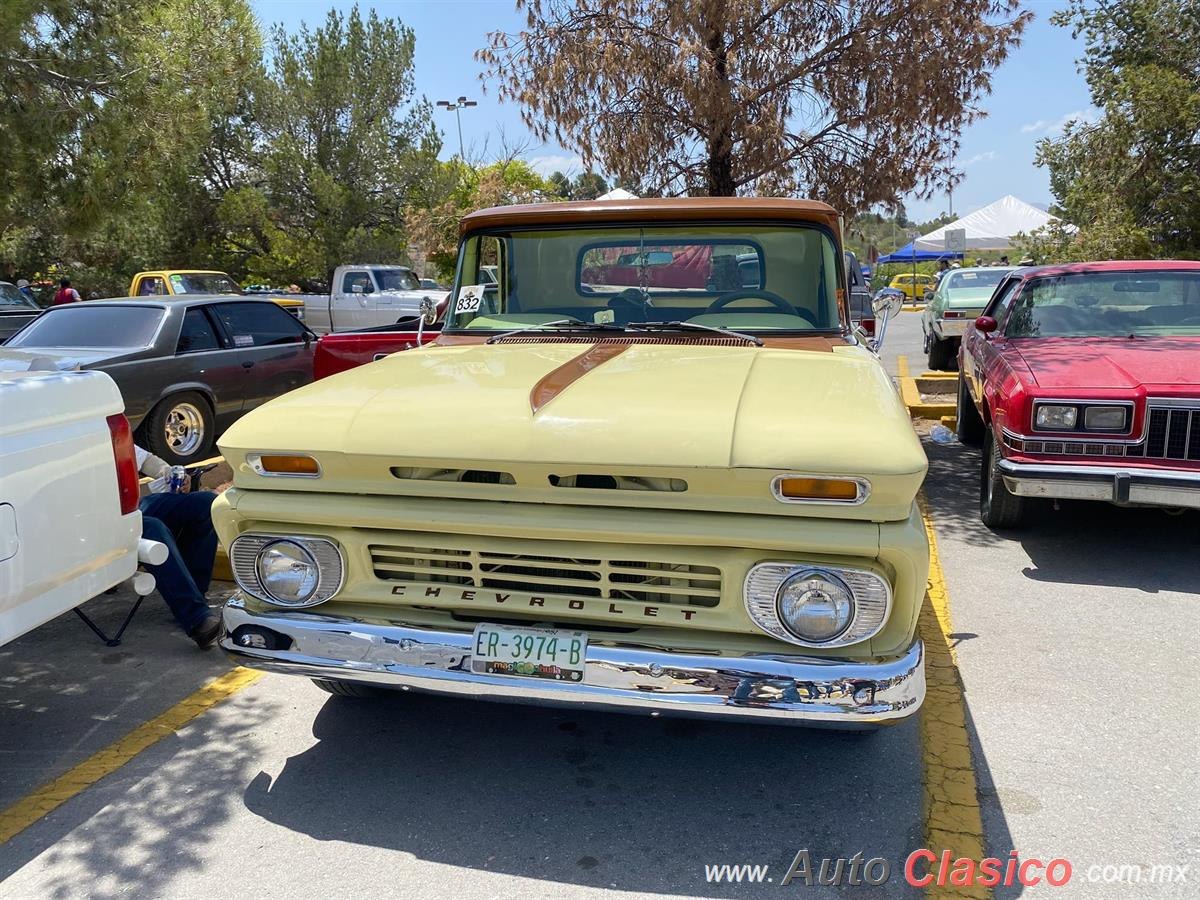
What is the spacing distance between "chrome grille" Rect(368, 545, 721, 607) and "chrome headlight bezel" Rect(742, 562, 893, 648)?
0.39 ft

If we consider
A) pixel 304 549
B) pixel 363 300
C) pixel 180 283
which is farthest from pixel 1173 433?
pixel 180 283

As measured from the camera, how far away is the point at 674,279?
4.35 meters

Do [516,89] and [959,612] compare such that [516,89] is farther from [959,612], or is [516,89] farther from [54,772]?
[54,772]

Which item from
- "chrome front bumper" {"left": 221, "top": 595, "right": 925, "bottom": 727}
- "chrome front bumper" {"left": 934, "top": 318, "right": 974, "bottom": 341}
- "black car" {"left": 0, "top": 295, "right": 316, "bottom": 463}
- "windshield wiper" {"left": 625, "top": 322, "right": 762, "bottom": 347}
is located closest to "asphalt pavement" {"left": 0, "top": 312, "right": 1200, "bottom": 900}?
"chrome front bumper" {"left": 221, "top": 595, "right": 925, "bottom": 727}

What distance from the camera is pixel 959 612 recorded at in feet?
16.0

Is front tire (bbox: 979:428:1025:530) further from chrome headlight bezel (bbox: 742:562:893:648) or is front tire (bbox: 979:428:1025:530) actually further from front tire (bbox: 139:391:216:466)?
front tire (bbox: 139:391:216:466)

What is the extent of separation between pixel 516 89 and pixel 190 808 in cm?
755

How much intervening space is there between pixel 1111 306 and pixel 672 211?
394 cm

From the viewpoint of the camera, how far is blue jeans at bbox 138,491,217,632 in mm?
4332

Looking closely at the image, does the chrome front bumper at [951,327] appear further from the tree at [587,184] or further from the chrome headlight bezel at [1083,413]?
the chrome headlight bezel at [1083,413]

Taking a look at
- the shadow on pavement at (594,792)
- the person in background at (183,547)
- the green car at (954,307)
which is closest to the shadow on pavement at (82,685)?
the person in background at (183,547)

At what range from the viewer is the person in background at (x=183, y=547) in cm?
434

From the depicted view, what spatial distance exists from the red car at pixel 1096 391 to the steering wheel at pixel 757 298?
1.94m

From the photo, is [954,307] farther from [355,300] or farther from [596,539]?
[596,539]
